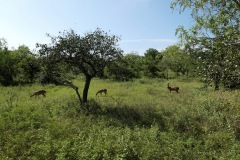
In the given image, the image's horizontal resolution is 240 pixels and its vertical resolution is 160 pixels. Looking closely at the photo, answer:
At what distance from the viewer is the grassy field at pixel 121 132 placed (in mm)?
9359

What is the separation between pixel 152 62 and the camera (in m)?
53.7

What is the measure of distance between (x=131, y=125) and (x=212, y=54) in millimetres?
6094

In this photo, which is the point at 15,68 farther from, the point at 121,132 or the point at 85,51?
the point at 121,132

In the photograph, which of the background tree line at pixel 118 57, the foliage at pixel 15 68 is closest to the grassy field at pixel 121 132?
the background tree line at pixel 118 57

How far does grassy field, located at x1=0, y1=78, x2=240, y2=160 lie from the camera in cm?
936

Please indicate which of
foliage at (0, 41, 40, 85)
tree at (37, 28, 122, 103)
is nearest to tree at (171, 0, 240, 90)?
tree at (37, 28, 122, 103)

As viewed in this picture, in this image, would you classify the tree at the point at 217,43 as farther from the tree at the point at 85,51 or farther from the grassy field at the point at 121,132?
Result: the tree at the point at 85,51

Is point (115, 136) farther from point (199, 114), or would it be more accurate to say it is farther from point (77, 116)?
point (199, 114)

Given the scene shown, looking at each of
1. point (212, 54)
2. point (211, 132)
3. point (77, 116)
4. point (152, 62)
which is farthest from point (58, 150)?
point (152, 62)

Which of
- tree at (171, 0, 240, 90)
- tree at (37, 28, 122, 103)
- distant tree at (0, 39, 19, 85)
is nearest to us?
tree at (171, 0, 240, 90)

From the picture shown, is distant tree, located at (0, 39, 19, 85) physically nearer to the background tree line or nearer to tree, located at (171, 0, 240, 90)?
the background tree line

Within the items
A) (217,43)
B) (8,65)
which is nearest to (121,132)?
(217,43)

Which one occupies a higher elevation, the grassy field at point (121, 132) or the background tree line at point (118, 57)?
the background tree line at point (118, 57)

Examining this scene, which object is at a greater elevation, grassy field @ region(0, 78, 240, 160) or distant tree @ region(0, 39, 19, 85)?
distant tree @ region(0, 39, 19, 85)
